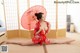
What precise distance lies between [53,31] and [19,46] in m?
0.70

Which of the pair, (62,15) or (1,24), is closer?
(62,15)

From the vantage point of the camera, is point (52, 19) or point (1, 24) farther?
point (1, 24)

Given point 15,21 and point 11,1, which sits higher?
point 11,1

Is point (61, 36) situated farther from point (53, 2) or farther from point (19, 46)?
point (19, 46)

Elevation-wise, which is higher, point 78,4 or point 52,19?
point 78,4

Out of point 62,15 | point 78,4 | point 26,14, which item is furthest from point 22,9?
point 78,4

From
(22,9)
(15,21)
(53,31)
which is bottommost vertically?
(53,31)

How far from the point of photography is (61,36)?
95.3 inches

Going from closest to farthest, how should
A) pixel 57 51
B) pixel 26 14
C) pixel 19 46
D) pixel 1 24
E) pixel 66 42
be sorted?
pixel 57 51 < pixel 19 46 < pixel 66 42 < pixel 26 14 < pixel 1 24

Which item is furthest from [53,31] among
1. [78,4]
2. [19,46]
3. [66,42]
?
[78,4]

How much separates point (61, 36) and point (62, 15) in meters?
0.36

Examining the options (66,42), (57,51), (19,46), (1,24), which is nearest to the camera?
(57,51)

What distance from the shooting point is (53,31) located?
2.36 m

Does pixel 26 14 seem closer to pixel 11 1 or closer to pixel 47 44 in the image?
pixel 11 1
